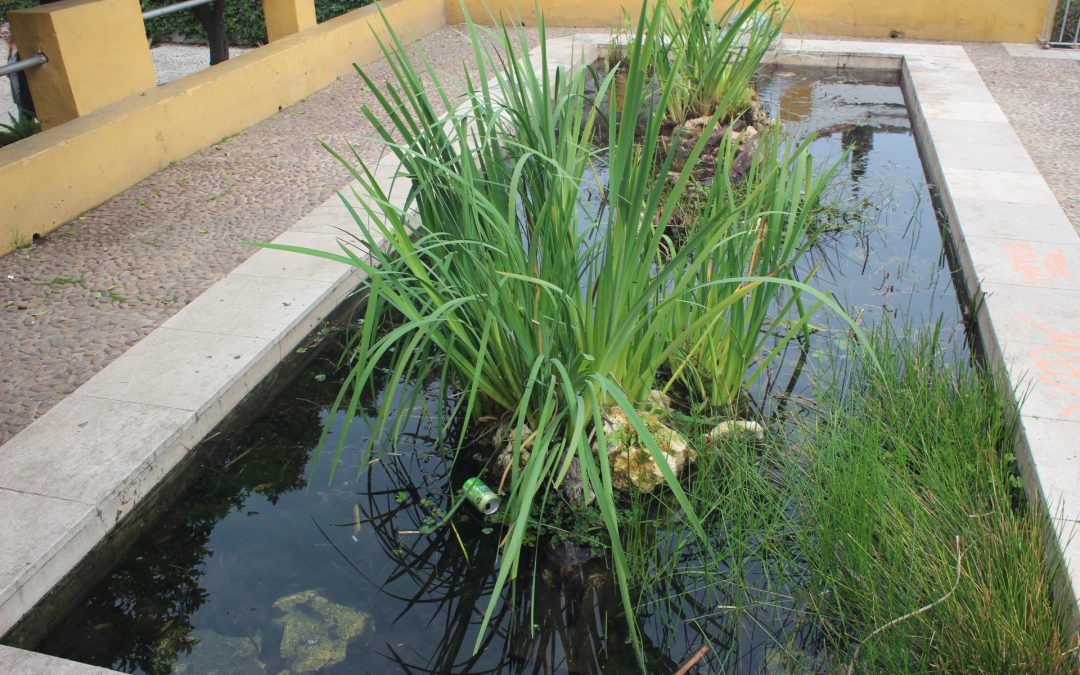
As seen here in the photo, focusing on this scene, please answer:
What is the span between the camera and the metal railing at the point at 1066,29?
7975mm

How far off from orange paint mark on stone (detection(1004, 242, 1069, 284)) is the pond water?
3.25ft

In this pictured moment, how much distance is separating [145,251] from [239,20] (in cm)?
719

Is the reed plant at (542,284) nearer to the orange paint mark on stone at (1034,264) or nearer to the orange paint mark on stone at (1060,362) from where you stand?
the orange paint mark on stone at (1060,362)

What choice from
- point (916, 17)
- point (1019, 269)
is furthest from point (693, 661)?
point (916, 17)

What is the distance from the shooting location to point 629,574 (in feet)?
7.25

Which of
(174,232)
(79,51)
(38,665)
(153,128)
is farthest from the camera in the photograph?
(153,128)

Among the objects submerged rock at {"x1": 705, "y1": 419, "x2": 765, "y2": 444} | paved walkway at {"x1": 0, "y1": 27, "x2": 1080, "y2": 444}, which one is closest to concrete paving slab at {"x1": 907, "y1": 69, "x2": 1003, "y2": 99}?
paved walkway at {"x1": 0, "y1": 27, "x2": 1080, "y2": 444}

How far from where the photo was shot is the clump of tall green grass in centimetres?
182

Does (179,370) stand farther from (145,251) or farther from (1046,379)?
(1046,379)

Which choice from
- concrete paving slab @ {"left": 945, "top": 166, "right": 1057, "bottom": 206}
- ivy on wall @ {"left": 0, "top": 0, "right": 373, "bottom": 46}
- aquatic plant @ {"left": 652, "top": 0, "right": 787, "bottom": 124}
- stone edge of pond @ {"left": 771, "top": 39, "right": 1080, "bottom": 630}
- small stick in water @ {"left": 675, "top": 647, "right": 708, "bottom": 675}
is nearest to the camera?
small stick in water @ {"left": 675, "top": 647, "right": 708, "bottom": 675}

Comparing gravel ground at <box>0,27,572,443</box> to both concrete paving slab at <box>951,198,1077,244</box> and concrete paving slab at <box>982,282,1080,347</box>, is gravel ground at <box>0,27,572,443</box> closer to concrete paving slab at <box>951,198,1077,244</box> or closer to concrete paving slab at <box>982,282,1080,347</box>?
concrete paving slab at <box>982,282,1080,347</box>

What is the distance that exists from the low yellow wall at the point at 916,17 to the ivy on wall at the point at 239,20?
2.73 meters

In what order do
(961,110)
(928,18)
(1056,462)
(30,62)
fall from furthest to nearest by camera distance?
(928,18), (961,110), (30,62), (1056,462)

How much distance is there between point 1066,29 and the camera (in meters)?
8.82
